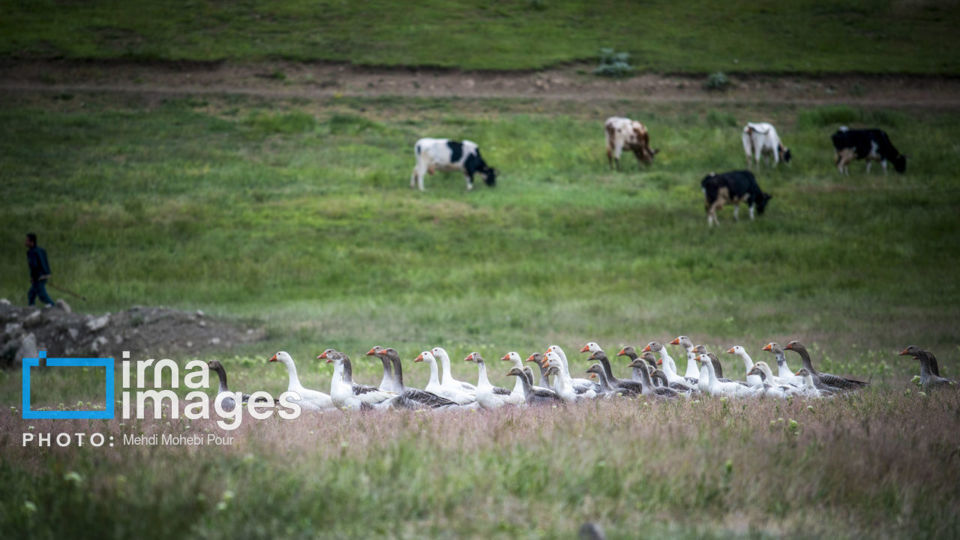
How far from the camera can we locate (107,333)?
22.3m

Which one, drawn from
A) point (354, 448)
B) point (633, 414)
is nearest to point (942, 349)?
point (633, 414)

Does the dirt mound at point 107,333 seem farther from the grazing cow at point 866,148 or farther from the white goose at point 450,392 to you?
the grazing cow at point 866,148

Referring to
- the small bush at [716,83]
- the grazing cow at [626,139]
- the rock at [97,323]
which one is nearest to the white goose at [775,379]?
the rock at [97,323]

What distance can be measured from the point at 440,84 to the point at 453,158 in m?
25.5

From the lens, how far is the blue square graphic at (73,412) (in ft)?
41.9

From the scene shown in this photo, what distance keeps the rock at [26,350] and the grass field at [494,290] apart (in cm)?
168

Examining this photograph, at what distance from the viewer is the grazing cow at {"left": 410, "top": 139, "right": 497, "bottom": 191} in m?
43.0

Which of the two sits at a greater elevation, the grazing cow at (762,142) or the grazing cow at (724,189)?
the grazing cow at (762,142)

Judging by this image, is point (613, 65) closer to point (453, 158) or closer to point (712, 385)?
point (453, 158)

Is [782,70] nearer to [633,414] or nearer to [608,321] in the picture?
[608,321]

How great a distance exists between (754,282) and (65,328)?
2004 centimetres

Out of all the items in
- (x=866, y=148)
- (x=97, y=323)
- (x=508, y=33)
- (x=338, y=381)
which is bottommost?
(x=97, y=323)

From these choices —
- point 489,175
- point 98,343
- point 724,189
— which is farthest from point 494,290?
point 489,175

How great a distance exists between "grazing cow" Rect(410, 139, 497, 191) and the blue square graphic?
2377 cm
